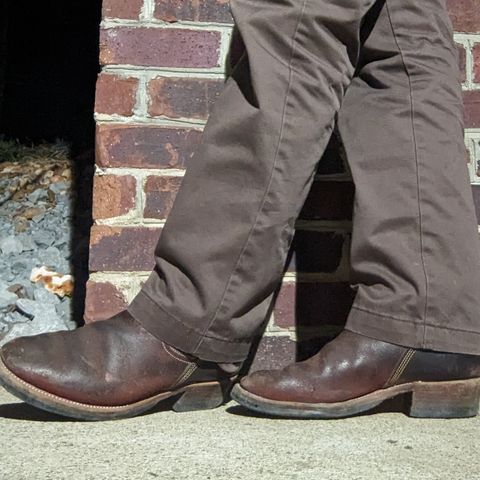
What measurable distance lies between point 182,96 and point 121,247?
0.31 meters

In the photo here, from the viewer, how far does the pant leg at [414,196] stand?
1567 millimetres

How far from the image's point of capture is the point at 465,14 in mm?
1900

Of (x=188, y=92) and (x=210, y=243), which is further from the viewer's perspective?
(x=188, y=92)

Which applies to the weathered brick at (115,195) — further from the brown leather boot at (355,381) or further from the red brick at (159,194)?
the brown leather boot at (355,381)

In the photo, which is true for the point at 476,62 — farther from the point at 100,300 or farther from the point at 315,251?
the point at 100,300

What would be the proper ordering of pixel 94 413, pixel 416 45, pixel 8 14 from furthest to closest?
1. pixel 8 14
2. pixel 416 45
3. pixel 94 413

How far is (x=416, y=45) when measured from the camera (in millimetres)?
1622

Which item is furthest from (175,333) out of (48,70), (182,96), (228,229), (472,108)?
(48,70)

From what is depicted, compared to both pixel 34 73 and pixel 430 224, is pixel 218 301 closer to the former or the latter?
pixel 430 224

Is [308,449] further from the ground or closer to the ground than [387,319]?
closer to the ground

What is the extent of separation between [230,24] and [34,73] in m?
2.07

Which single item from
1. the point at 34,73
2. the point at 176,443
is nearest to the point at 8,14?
the point at 34,73

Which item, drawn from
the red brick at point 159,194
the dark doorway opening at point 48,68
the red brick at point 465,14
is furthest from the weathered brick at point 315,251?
the dark doorway opening at point 48,68

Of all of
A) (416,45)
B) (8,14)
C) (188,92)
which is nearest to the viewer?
(416,45)
